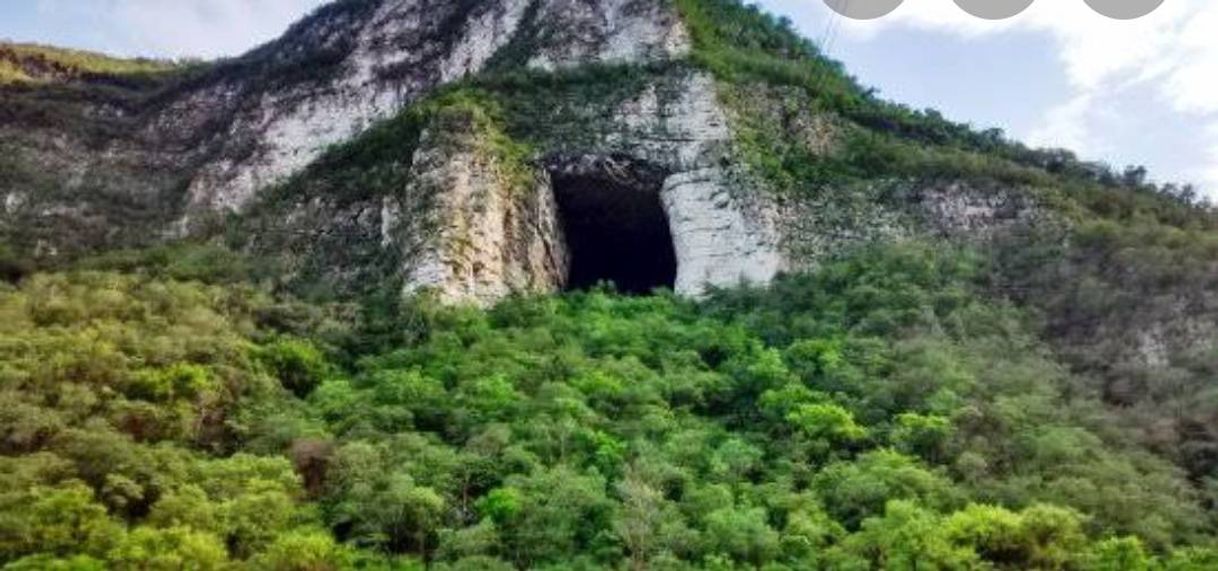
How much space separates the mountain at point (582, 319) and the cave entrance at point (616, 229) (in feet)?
0.32

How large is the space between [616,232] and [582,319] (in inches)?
307

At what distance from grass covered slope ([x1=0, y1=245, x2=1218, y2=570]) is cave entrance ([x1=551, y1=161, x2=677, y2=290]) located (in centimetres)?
533

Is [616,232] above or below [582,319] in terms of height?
above

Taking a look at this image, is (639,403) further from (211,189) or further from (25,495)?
(211,189)

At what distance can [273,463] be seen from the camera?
1816cm

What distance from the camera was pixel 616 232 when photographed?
33.6m

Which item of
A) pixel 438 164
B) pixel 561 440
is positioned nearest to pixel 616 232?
pixel 438 164

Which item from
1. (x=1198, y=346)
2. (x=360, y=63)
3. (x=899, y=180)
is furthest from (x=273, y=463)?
(x=360, y=63)

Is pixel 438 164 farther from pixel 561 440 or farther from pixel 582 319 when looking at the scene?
pixel 561 440

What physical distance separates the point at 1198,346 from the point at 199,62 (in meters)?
33.6

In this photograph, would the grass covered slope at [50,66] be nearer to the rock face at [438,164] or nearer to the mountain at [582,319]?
the mountain at [582,319]

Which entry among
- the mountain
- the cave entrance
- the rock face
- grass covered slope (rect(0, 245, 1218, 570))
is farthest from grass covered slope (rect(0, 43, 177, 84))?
grass covered slope (rect(0, 245, 1218, 570))

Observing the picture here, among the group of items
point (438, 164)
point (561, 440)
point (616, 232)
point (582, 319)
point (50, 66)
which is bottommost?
point (561, 440)

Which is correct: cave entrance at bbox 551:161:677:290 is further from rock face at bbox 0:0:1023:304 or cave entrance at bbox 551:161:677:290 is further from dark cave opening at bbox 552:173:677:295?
rock face at bbox 0:0:1023:304
